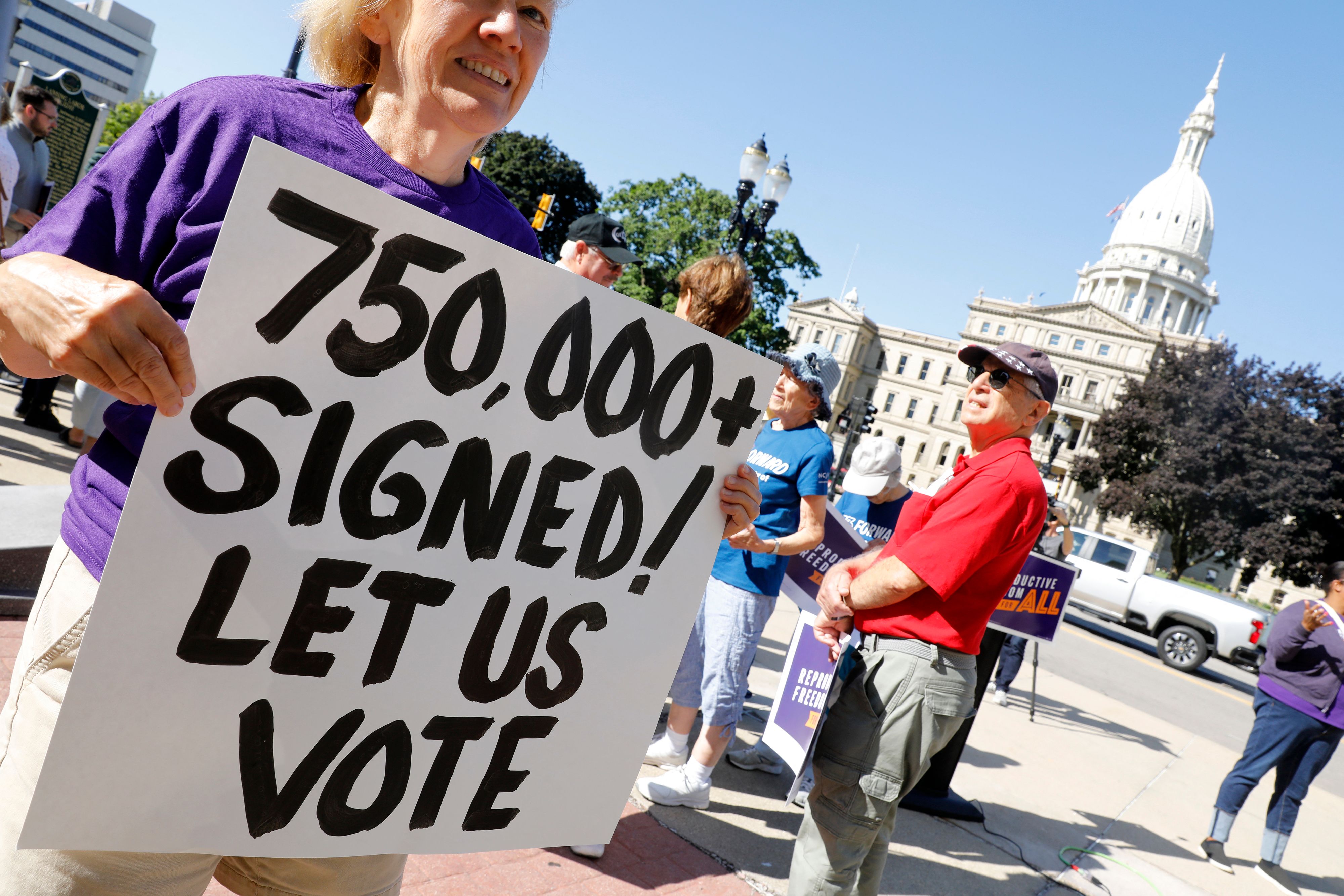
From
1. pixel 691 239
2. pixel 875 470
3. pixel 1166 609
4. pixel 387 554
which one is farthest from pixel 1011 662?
pixel 691 239

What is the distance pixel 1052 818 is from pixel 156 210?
532cm

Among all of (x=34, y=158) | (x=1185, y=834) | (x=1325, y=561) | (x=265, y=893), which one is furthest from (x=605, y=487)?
(x=1325, y=561)

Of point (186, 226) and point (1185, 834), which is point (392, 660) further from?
point (1185, 834)

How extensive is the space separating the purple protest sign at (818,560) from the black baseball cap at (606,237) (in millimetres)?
1427

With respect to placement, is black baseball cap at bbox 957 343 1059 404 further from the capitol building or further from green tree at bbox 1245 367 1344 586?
the capitol building

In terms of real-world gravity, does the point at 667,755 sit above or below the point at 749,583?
below

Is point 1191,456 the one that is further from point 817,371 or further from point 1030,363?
point 1030,363

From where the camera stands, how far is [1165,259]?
302ft

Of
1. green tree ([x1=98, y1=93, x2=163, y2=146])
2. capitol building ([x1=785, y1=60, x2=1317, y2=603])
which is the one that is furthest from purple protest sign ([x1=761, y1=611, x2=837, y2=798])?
capitol building ([x1=785, y1=60, x2=1317, y2=603])

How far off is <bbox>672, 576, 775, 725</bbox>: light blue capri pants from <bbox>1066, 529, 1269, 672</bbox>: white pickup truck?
11.9 metres

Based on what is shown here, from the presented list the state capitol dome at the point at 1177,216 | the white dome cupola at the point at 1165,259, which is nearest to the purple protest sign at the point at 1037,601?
the white dome cupola at the point at 1165,259

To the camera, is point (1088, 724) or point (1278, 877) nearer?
point (1278, 877)

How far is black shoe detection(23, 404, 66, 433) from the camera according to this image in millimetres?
6863

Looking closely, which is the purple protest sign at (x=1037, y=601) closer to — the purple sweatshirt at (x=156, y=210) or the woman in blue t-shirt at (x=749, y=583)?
the woman in blue t-shirt at (x=749, y=583)
